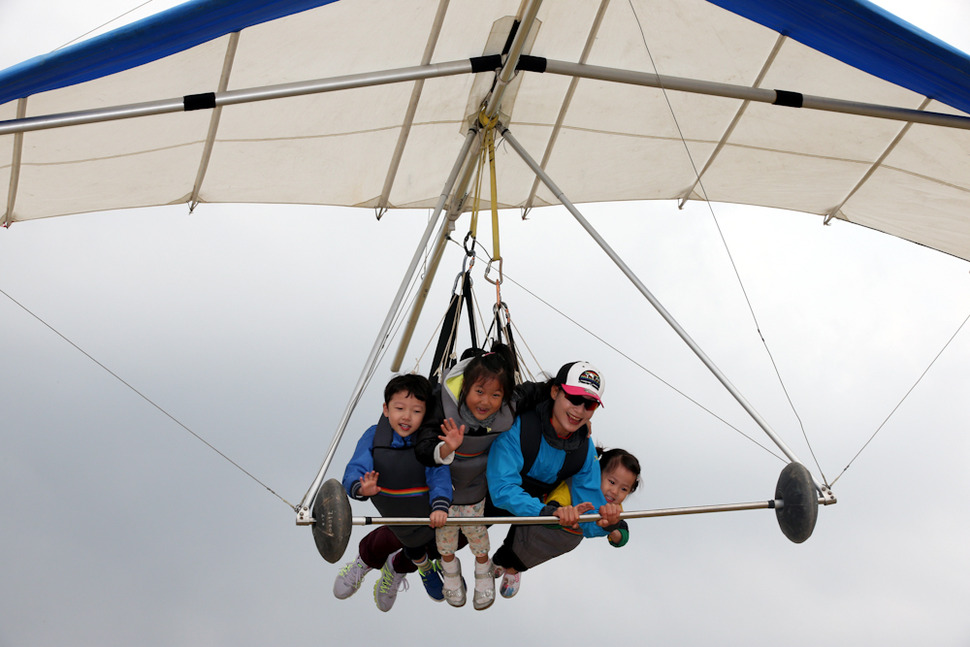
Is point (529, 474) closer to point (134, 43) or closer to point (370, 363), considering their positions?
point (370, 363)

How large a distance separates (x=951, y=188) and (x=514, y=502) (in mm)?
3846

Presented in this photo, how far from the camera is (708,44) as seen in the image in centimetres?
564

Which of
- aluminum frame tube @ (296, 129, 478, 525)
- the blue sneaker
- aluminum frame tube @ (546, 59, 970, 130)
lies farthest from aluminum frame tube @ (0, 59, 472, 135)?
the blue sneaker

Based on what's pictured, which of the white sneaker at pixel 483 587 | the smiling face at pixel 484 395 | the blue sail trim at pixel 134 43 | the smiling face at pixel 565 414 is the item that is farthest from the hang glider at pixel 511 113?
the white sneaker at pixel 483 587

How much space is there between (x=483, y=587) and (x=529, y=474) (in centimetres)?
88

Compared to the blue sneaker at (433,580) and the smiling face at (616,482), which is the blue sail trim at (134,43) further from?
the blue sneaker at (433,580)

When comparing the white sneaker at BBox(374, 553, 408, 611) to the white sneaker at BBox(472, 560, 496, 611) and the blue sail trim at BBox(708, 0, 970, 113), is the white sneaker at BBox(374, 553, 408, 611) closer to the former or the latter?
the white sneaker at BBox(472, 560, 496, 611)

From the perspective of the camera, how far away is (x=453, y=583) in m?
4.50

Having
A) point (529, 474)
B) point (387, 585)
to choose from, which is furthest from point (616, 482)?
point (387, 585)

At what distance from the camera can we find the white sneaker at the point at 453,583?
14.7 feet

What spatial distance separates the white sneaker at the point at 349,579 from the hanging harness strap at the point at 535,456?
131 cm

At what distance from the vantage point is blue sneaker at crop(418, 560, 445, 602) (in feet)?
15.6

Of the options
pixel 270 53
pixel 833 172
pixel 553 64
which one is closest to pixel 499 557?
pixel 553 64

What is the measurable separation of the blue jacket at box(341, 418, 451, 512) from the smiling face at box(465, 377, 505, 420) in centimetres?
29
